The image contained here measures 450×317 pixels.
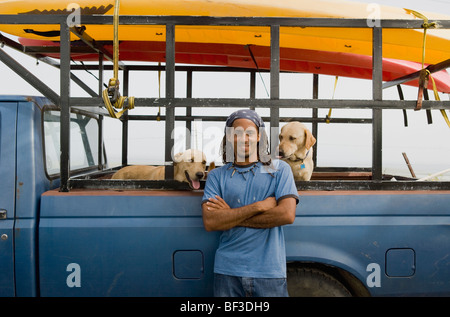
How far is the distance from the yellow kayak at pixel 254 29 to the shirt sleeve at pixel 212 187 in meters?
1.47

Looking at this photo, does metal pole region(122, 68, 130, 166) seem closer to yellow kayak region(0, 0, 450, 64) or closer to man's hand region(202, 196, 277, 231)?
yellow kayak region(0, 0, 450, 64)

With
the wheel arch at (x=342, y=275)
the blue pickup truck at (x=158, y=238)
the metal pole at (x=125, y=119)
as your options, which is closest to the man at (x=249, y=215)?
the blue pickup truck at (x=158, y=238)

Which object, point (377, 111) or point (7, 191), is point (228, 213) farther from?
point (7, 191)

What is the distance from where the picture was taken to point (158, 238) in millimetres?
2430

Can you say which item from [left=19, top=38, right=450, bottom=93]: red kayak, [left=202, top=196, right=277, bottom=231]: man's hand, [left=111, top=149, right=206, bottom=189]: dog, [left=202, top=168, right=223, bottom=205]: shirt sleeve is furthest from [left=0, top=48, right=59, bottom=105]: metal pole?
[left=19, top=38, right=450, bottom=93]: red kayak

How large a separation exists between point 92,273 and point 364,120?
3756mm

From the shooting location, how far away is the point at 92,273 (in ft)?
7.97

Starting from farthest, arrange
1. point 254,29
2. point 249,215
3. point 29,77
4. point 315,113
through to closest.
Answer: point 315,113, point 254,29, point 29,77, point 249,215

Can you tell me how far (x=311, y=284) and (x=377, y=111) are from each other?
1210mm

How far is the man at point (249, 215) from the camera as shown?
211 centimetres

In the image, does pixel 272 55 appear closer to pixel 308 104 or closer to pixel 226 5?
pixel 308 104

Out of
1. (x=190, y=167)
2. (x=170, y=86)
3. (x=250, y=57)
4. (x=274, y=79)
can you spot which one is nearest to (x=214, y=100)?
(x=170, y=86)

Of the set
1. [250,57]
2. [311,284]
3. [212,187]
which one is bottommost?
[311,284]
